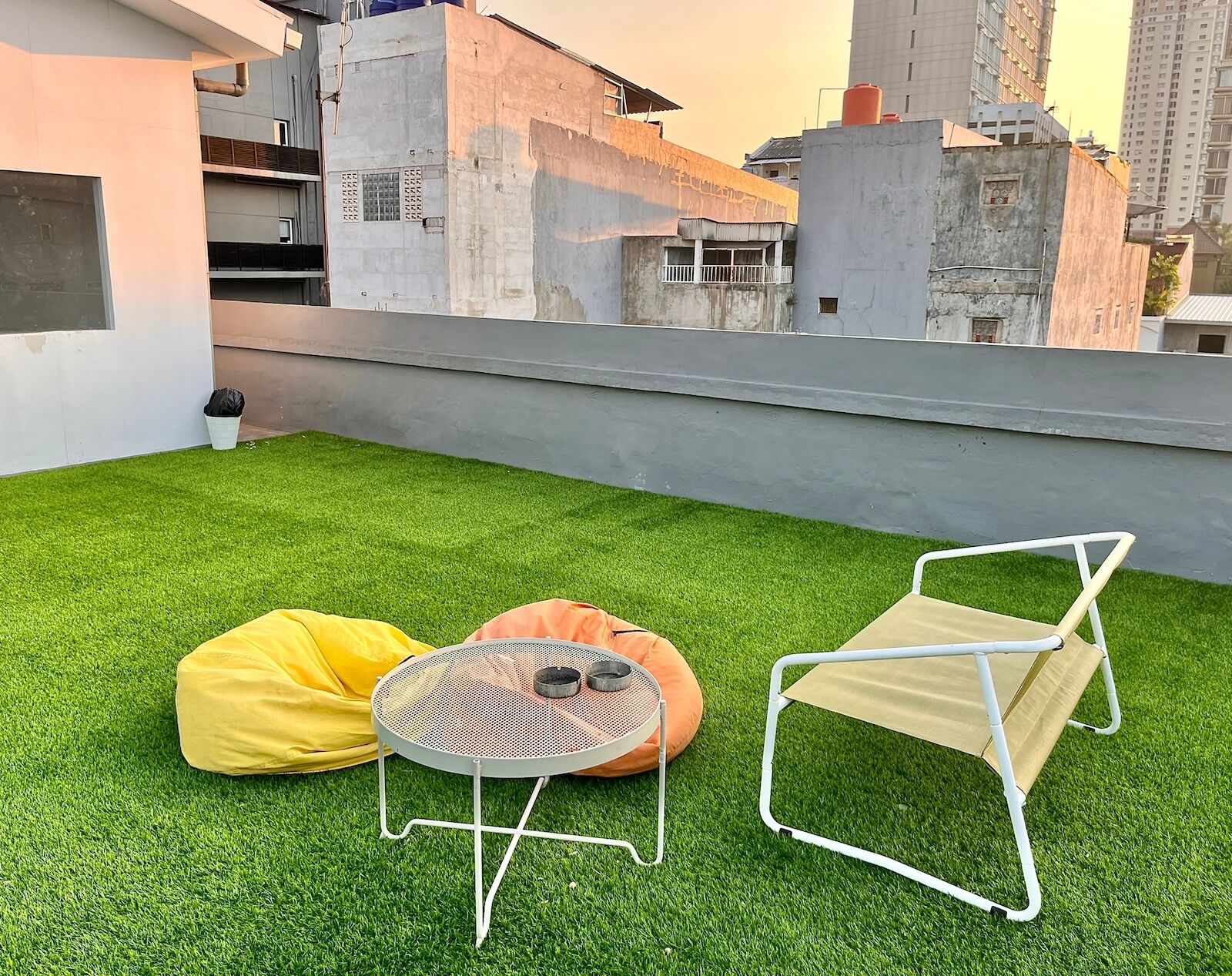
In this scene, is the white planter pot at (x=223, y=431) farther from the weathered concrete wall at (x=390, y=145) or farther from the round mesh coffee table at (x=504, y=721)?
the weathered concrete wall at (x=390, y=145)

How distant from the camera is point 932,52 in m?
56.2

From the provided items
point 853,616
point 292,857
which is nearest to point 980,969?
point 292,857

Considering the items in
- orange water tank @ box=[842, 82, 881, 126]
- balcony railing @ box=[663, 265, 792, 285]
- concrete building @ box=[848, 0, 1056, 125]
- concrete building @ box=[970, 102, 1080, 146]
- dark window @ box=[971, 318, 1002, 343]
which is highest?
concrete building @ box=[848, 0, 1056, 125]

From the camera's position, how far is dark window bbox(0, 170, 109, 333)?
649 centimetres

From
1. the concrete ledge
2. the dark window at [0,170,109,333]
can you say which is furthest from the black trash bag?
the concrete ledge

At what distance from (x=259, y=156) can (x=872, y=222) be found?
1487cm

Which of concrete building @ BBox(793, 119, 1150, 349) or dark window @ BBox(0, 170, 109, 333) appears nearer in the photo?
dark window @ BBox(0, 170, 109, 333)

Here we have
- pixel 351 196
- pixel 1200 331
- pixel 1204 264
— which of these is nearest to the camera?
pixel 351 196

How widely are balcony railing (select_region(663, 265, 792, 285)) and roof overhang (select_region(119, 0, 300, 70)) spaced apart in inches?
585

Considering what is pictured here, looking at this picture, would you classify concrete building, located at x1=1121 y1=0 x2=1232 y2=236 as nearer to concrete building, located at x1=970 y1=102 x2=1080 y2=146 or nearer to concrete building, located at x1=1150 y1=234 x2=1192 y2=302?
concrete building, located at x1=1150 y1=234 x2=1192 y2=302

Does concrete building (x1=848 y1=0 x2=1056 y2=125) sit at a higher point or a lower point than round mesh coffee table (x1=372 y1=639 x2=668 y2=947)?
higher

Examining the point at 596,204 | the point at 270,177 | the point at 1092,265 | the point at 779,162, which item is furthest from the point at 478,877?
the point at 779,162

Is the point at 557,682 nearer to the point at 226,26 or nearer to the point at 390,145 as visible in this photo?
the point at 226,26

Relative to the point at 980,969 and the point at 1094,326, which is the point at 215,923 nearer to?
the point at 980,969
